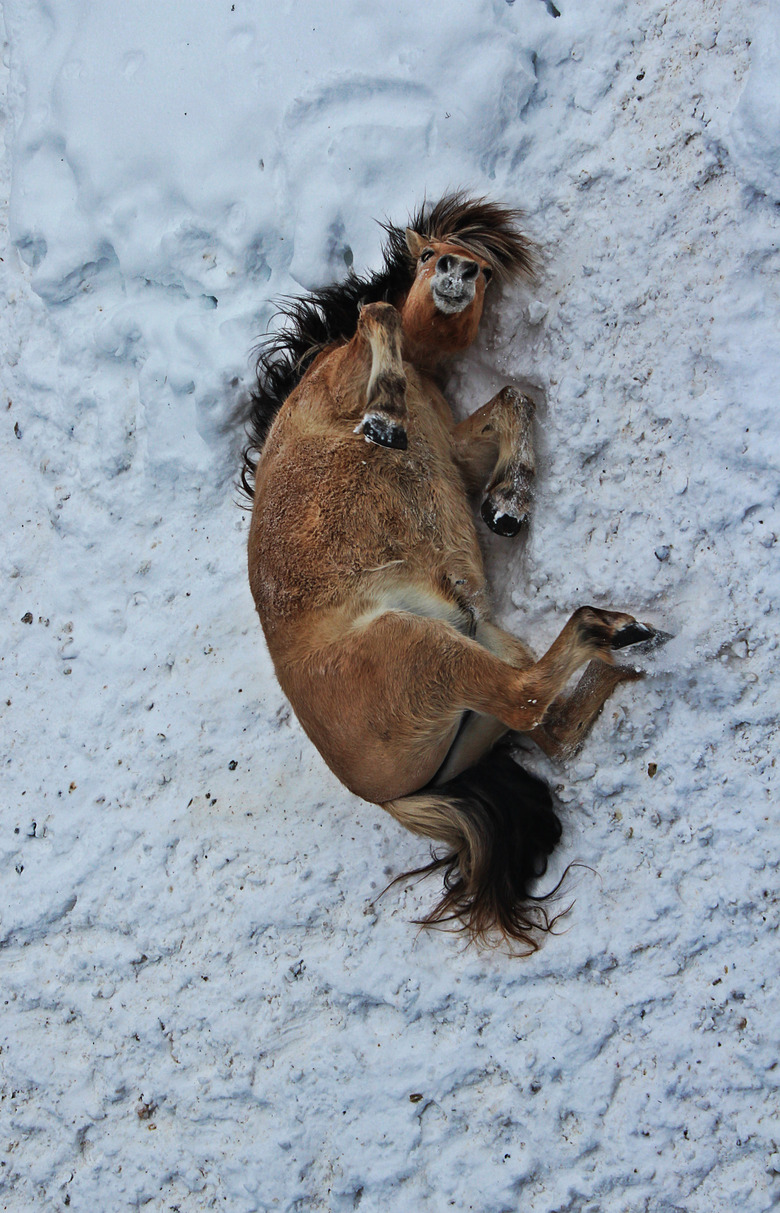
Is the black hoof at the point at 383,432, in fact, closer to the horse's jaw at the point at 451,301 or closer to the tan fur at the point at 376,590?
the tan fur at the point at 376,590

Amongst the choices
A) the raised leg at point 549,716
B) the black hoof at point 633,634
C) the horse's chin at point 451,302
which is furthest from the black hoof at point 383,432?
the black hoof at point 633,634

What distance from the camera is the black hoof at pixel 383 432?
108 inches

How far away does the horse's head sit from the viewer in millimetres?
2801

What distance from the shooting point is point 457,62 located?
3150 mm

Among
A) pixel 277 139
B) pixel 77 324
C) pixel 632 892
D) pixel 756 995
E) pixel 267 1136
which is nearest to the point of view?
pixel 756 995

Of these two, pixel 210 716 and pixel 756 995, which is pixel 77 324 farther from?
pixel 756 995

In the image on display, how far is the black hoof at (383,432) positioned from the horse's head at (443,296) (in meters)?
0.46

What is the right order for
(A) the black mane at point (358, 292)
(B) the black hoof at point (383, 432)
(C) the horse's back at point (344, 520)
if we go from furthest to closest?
(A) the black mane at point (358, 292) < (C) the horse's back at point (344, 520) < (B) the black hoof at point (383, 432)

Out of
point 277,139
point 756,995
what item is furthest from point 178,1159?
point 277,139

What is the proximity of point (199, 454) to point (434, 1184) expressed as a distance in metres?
2.92

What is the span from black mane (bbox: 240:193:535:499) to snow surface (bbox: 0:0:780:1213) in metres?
0.13

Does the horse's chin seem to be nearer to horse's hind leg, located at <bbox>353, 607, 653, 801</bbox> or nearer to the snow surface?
the snow surface

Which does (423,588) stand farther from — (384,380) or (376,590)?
A: (384,380)

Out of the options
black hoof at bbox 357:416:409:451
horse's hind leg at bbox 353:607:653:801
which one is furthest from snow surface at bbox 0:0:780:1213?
black hoof at bbox 357:416:409:451
